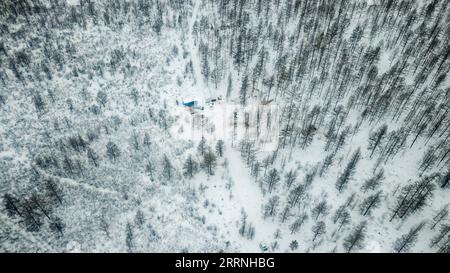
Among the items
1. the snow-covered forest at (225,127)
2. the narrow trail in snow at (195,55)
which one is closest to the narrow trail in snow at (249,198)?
the snow-covered forest at (225,127)

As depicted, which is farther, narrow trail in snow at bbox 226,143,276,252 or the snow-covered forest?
narrow trail in snow at bbox 226,143,276,252

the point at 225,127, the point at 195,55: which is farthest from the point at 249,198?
the point at 195,55

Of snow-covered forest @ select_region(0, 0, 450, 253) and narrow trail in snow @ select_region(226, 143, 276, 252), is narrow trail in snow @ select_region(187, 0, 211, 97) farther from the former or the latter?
narrow trail in snow @ select_region(226, 143, 276, 252)

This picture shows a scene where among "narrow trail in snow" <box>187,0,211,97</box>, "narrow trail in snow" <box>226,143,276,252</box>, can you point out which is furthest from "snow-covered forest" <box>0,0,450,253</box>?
"narrow trail in snow" <box>187,0,211,97</box>

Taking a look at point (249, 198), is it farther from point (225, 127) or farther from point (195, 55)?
point (195, 55)

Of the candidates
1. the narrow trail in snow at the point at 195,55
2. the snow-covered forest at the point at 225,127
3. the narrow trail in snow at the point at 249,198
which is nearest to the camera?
the snow-covered forest at the point at 225,127

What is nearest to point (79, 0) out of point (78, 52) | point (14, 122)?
point (78, 52)

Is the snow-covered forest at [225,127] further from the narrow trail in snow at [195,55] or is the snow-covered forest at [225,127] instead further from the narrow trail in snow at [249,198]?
the narrow trail in snow at [195,55]

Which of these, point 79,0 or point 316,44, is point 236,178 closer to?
point 316,44
